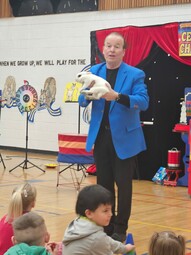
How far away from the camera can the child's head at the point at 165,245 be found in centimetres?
238

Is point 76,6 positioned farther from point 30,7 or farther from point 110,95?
point 110,95

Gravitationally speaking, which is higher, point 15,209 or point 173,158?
point 15,209

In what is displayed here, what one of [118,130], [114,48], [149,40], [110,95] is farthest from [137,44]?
[110,95]

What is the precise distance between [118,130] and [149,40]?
4.99m

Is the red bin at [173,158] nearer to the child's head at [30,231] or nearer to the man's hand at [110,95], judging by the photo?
the man's hand at [110,95]

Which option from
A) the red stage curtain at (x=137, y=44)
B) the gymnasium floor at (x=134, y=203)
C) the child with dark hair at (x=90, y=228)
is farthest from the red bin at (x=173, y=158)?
the child with dark hair at (x=90, y=228)

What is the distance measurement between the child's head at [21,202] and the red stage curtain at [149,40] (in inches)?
226

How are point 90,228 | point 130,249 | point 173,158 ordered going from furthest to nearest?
point 173,158 < point 130,249 < point 90,228

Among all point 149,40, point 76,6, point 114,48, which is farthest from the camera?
point 76,6

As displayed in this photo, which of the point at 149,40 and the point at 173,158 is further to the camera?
the point at 149,40

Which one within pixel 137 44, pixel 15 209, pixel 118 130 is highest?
pixel 137 44

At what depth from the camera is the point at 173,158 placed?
8758mm

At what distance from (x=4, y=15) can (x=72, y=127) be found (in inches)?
134

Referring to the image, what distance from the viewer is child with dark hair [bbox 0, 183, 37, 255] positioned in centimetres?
332
